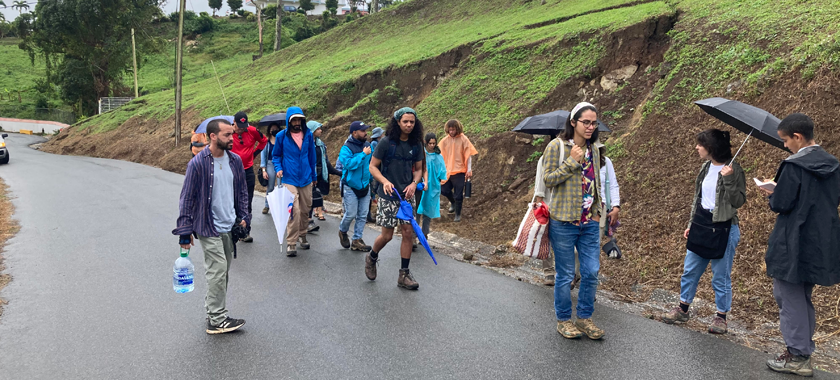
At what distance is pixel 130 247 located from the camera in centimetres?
792

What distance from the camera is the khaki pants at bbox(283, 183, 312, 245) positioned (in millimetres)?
7523

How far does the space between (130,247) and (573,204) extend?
6.36 m

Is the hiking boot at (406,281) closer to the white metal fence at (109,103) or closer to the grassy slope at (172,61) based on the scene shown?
the white metal fence at (109,103)

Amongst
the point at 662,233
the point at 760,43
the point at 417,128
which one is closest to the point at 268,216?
the point at 417,128

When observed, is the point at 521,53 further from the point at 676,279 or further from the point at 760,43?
the point at 676,279

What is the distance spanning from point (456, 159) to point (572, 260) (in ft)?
15.9

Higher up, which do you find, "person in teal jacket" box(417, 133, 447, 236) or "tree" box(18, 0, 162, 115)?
"tree" box(18, 0, 162, 115)

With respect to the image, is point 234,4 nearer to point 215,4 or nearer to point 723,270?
point 215,4

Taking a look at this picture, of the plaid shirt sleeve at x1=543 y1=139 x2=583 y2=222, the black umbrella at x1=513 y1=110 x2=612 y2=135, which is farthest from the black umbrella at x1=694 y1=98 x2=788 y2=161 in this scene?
the black umbrella at x1=513 y1=110 x2=612 y2=135

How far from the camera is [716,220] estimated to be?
4660 mm

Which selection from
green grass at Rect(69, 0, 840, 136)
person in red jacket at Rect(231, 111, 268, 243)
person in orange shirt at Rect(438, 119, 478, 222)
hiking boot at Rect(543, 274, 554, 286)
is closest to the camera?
hiking boot at Rect(543, 274, 554, 286)

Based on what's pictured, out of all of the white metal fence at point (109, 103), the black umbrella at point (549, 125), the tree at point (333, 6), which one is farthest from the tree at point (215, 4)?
the black umbrella at point (549, 125)

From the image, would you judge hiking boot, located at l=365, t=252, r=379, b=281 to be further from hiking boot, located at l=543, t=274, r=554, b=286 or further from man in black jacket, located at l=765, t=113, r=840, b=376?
man in black jacket, located at l=765, t=113, r=840, b=376

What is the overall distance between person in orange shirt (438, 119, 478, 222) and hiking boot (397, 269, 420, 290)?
342 centimetres
